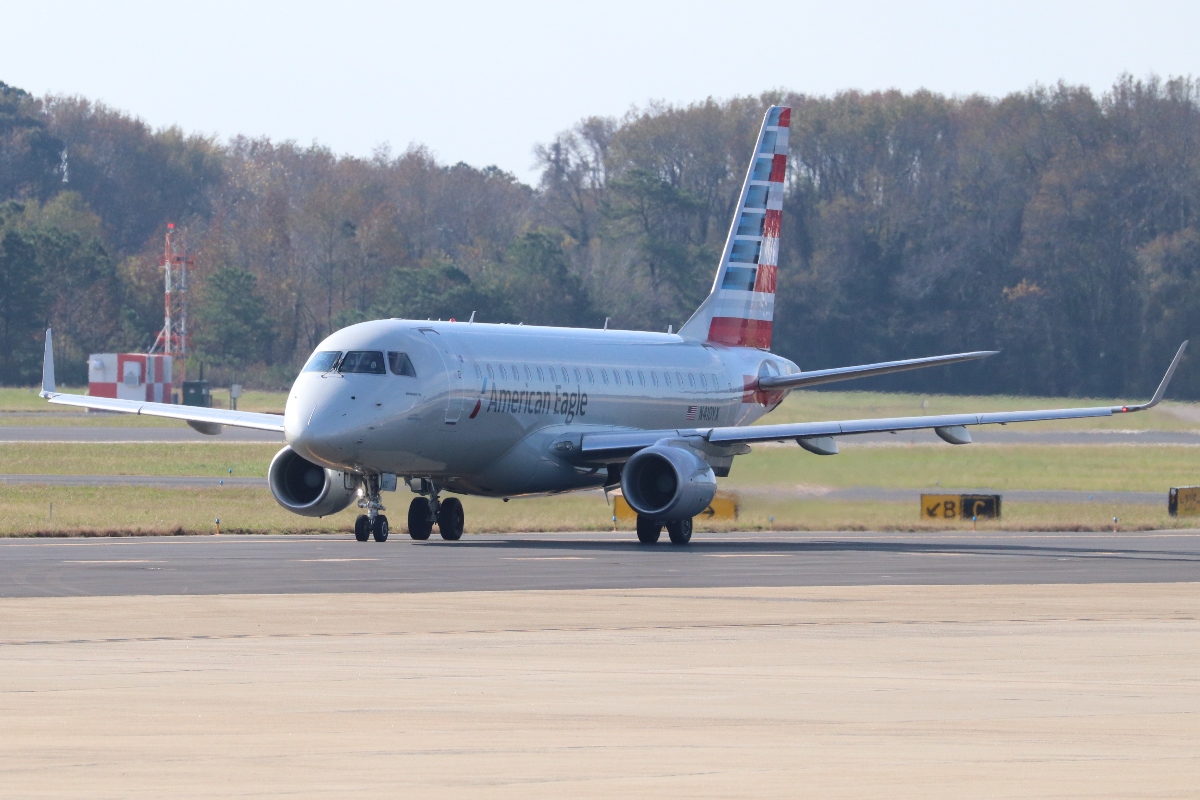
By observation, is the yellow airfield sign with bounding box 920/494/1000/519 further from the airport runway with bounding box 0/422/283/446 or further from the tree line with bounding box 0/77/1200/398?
the tree line with bounding box 0/77/1200/398

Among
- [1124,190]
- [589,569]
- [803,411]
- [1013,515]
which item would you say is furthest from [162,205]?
[589,569]

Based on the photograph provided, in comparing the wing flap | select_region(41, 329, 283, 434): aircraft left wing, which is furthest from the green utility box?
select_region(41, 329, 283, 434): aircraft left wing

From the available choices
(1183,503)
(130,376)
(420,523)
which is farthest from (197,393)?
(420,523)

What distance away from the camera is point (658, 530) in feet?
118

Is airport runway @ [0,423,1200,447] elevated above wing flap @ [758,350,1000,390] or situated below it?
below

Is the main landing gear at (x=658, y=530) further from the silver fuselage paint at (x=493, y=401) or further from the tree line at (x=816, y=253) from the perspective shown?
the tree line at (x=816, y=253)

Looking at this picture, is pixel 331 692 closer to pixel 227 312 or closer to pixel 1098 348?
pixel 1098 348

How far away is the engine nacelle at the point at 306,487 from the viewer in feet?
121

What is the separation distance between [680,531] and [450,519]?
4208 mm

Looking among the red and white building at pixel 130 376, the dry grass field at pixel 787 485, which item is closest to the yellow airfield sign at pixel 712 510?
the dry grass field at pixel 787 485

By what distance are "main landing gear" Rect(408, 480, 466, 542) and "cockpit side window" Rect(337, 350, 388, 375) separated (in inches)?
122

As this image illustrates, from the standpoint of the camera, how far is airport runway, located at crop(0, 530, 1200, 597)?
24891 mm

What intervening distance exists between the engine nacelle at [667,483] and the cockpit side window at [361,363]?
4.78 metres

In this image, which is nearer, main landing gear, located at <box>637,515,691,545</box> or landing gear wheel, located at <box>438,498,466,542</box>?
main landing gear, located at <box>637,515,691,545</box>
